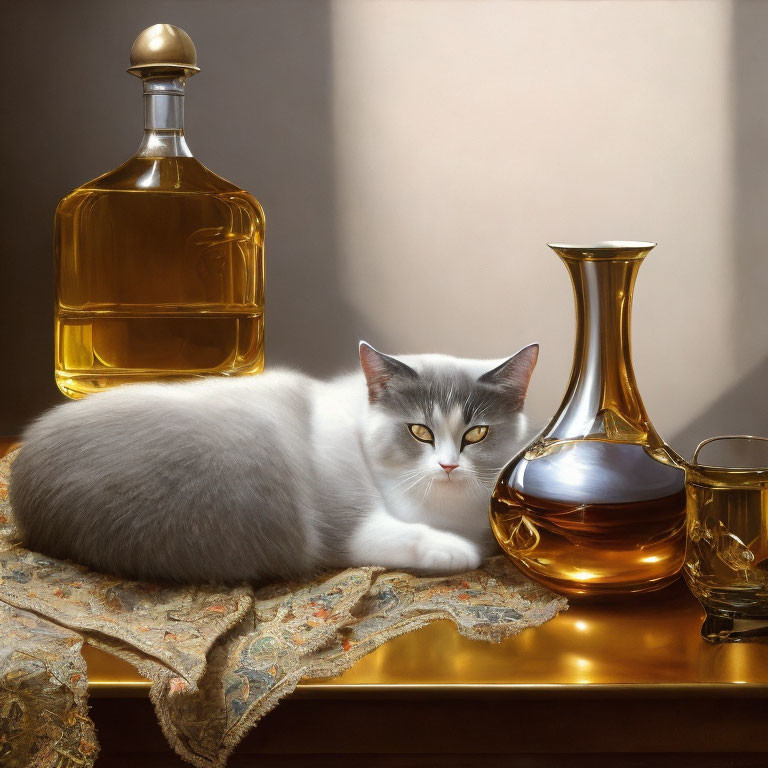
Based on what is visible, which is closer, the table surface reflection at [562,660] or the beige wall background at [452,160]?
the table surface reflection at [562,660]

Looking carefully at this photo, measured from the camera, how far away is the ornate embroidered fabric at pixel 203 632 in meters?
0.44

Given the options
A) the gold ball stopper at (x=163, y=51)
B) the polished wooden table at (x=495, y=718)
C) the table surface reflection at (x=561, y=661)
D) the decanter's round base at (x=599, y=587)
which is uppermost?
the gold ball stopper at (x=163, y=51)

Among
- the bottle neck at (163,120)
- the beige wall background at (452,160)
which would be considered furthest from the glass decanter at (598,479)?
the beige wall background at (452,160)

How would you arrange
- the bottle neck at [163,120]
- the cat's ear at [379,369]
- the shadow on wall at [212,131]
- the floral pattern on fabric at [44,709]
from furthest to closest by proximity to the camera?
the shadow on wall at [212,131] < the bottle neck at [163,120] < the cat's ear at [379,369] < the floral pattern on fabric at [44,709]

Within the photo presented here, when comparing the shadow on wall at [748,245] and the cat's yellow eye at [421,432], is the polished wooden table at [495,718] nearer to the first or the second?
the cat's yellow eye at [421,432]

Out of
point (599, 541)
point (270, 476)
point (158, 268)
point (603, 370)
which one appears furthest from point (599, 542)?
point (158, 268)

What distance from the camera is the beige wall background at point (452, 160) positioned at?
1.05 metres

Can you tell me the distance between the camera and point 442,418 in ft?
2.06

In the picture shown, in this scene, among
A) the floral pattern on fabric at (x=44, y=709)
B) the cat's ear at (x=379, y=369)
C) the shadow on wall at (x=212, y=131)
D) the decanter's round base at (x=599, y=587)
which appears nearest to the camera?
the floral pattern on fabric at (x=44, y=709)

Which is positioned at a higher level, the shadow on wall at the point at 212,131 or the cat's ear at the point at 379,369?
the shadow on wall at the point at 212,131

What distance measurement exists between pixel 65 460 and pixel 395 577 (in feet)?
0.78

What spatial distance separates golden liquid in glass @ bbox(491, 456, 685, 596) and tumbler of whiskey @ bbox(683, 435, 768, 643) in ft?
0.09

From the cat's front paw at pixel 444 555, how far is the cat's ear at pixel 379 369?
114mm

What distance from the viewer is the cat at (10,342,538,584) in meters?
0.57
